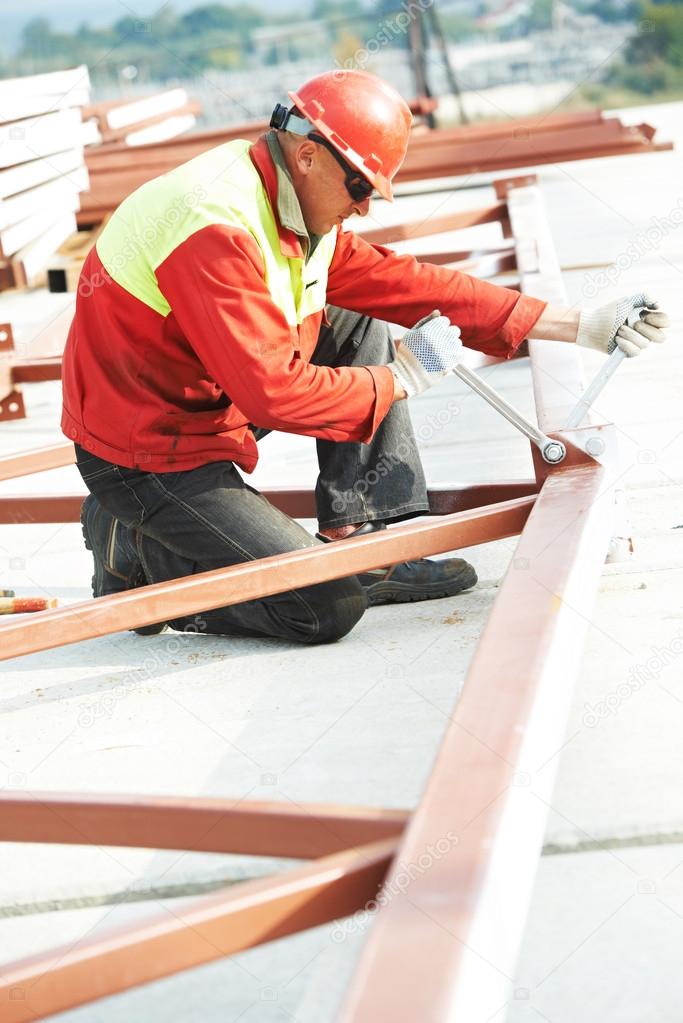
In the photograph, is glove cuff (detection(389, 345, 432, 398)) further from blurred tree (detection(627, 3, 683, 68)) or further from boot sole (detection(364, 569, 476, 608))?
blurred tree (detection(627, 3, 683, 68))

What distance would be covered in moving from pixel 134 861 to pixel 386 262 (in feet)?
7.06

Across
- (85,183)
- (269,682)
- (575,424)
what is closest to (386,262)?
(575,424)

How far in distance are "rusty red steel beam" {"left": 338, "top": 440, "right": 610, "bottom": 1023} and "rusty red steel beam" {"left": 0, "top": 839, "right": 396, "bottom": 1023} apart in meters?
0.15

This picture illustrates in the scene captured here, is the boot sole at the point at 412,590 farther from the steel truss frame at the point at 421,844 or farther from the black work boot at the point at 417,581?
the steel truss frame at the point at 421,844

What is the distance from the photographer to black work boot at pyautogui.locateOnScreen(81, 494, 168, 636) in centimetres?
387

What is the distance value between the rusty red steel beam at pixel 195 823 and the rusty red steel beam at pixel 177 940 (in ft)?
0.51

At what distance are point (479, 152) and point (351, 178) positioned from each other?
8.31 meters

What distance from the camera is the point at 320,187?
341 cm

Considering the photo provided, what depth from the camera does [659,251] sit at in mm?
8859

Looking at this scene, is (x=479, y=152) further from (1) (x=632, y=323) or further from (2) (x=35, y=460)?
(1) (x=632, y=323)

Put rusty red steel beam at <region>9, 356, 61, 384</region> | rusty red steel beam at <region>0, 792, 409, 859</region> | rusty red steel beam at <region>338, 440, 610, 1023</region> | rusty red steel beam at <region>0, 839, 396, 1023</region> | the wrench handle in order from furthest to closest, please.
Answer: rusty red steel beam at <region>9, 356, 61, 384</region> < the wrench handle < rusty red steel beam at <region>0, 792, 409, 859</region> < rusty red steel beam at <region>0, 839, 396, 1023</region> < rusty red steel beam at <region>338, 440, 610, 1023</region>

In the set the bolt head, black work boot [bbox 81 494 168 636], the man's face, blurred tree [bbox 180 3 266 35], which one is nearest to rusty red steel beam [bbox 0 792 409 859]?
black work boot [bbox 81 494 168 636]

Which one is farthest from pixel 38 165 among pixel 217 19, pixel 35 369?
pixel 217 19

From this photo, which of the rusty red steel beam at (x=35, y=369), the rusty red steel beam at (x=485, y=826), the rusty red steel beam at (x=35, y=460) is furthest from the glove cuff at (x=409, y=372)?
the rusty red steel beam at (x=35, y=369)
